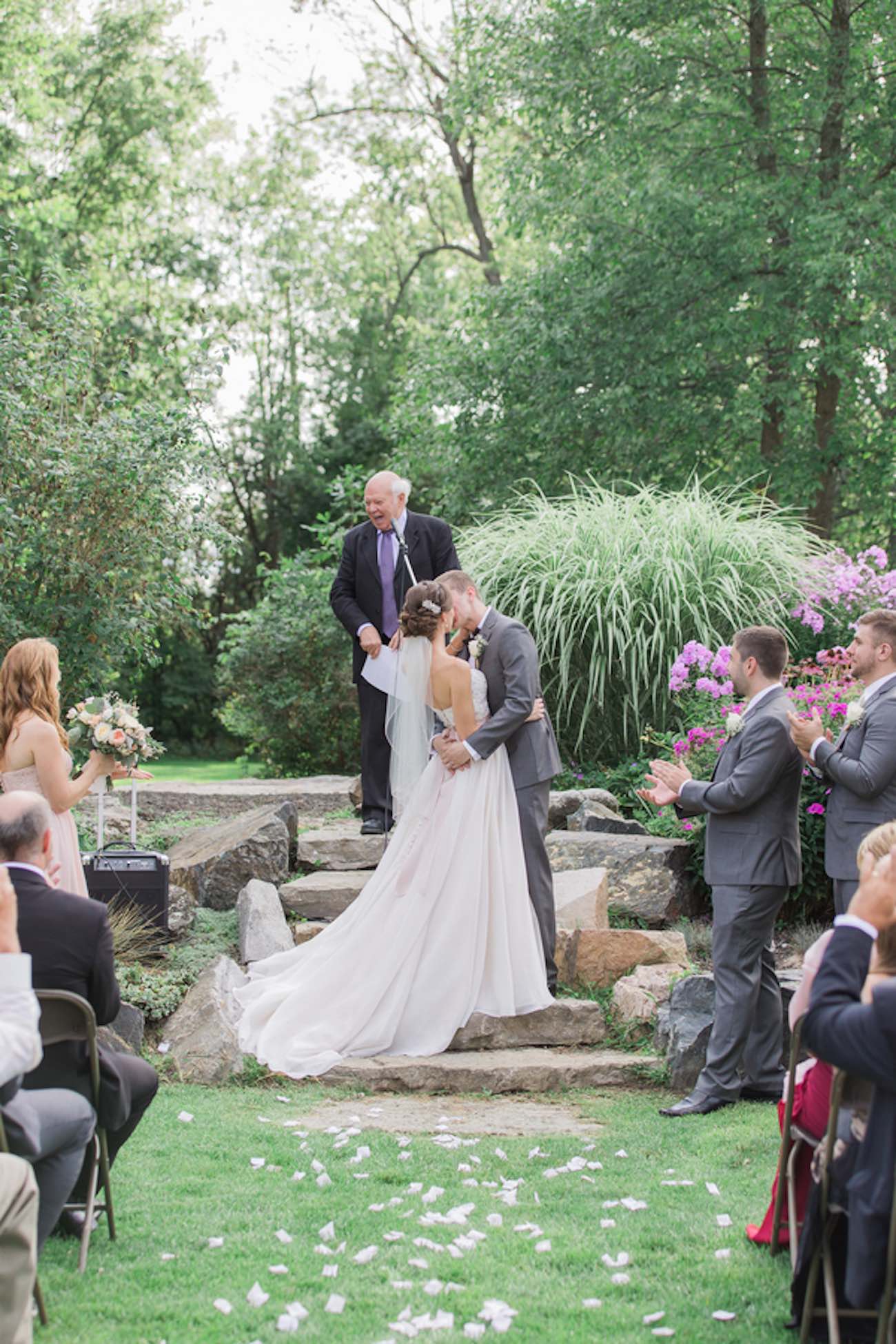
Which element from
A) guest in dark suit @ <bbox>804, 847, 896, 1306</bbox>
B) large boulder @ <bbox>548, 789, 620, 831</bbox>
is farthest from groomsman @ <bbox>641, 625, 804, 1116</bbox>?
large boulder @ <bbox>548, 789, 620, 831</bbox>

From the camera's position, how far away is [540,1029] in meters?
6.16

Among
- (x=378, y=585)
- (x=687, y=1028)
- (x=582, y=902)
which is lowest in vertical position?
(x=687, y=1028)

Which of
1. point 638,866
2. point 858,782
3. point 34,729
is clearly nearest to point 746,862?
point 858,782

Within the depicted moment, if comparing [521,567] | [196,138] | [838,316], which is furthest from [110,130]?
[521,567]

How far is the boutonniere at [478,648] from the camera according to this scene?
6.36m

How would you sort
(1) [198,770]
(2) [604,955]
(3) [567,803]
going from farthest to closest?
1. (1) [198,770]
2. (3) [567,803]
3. (2) [604,955]

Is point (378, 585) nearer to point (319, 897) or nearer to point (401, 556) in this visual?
point (401, 556)

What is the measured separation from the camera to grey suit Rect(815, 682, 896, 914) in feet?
16.9

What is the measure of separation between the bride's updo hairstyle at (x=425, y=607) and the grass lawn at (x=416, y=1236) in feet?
6.91

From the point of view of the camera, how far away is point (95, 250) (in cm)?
2167

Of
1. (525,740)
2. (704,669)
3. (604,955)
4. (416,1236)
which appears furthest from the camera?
(704,669)

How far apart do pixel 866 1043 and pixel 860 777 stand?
251cm

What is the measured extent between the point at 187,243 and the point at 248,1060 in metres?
19.6

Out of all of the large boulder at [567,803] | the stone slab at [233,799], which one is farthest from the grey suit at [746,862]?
the stone slab at [233,799]
